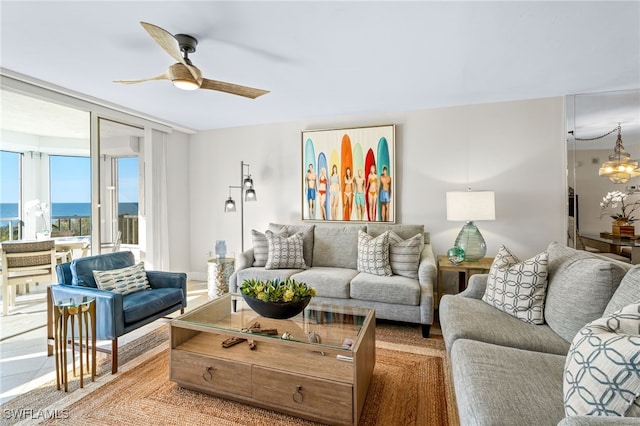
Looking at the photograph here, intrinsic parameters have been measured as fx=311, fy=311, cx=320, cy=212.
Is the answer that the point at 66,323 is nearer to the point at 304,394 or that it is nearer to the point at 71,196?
the point at 304,394

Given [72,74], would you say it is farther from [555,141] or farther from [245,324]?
[555,141]

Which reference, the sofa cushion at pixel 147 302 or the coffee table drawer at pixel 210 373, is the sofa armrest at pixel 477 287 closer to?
the coffee table drawer at pixel 210 373

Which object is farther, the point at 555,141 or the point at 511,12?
the point at 555,141

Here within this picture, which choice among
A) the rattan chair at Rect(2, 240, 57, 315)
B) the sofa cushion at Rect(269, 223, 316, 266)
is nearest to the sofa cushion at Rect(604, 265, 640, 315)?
the sofa cushion at Rect(269, 223, 316, 266)

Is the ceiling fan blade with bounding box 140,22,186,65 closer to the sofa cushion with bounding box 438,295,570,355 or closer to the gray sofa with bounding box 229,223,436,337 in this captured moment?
the gray sofa with bounding box 229,223,436,337

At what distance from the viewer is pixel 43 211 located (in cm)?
340

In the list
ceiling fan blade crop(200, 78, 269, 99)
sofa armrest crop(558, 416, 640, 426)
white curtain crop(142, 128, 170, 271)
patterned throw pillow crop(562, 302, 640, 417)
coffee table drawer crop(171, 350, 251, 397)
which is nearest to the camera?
sofa armrest crop(558, 416, 640, 426)

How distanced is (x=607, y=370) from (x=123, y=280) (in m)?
3.04

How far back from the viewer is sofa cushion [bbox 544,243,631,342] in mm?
1554

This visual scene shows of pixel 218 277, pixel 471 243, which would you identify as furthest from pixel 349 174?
pixel 218 277

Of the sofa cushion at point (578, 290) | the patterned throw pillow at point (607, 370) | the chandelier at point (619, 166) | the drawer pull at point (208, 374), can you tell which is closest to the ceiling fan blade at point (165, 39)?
the drawer pull at point (208, 374)

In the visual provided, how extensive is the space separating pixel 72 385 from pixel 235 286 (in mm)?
1583

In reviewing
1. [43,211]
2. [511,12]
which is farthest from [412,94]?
[43,211]

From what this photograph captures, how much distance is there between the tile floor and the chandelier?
15.2ft
